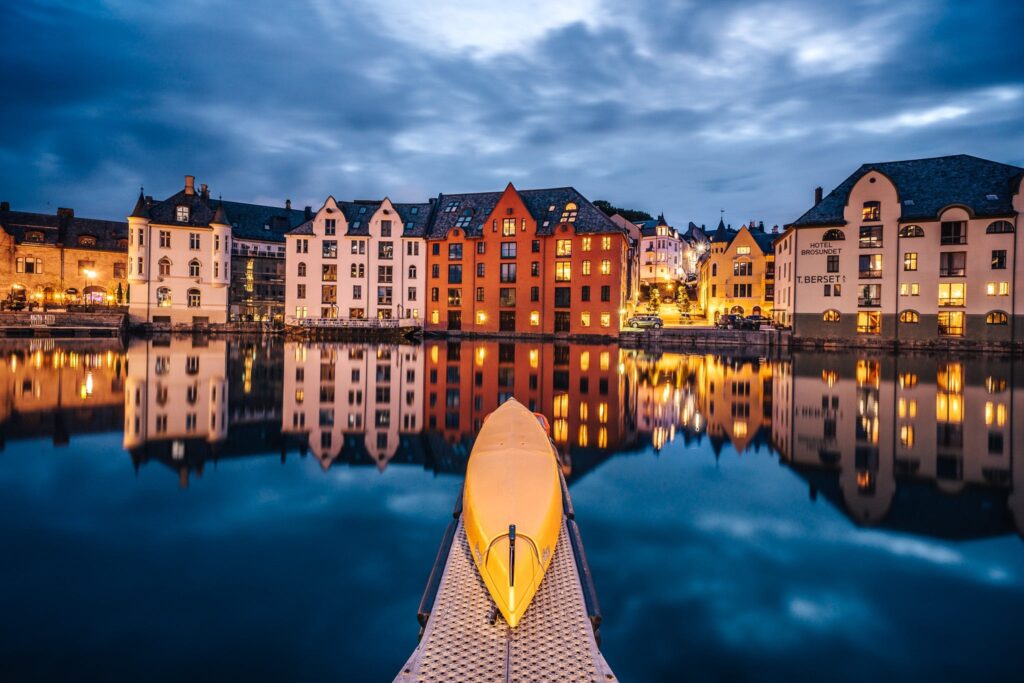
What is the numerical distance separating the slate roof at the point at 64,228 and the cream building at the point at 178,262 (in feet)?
35.8

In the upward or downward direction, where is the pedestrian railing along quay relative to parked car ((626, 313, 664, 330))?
downward

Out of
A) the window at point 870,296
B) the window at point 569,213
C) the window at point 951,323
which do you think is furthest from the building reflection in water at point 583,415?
the window at point 569,213

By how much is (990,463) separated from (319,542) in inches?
594

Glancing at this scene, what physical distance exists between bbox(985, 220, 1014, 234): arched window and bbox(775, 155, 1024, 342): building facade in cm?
7

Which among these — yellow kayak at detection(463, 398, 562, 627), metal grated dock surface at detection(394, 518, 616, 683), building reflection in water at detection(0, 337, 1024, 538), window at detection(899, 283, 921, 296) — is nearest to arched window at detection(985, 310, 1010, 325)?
window at detection(899, 283, 921, 296)

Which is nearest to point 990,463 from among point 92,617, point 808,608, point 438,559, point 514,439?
point 808,608

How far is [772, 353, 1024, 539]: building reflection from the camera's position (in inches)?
434

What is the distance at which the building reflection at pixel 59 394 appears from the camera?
1717 cm

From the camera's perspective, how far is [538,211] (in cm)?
6950

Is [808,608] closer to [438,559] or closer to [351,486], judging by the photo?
[438,559]

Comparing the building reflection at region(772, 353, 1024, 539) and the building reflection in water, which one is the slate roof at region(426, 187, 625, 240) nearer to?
the building reflection in water

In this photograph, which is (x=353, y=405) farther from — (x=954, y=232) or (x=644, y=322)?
(x=954, y=232)

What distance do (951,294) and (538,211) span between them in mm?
40268

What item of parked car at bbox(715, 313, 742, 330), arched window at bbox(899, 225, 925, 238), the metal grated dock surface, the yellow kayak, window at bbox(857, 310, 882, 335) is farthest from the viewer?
parked car at bbox(715, 313, 742, 330)
